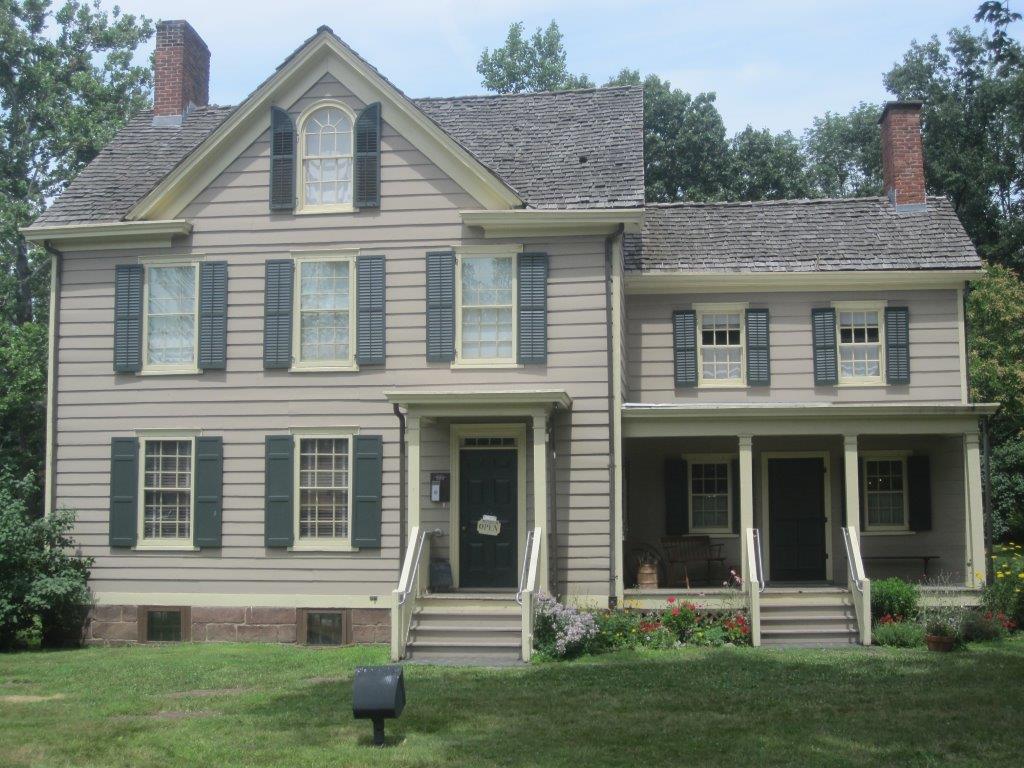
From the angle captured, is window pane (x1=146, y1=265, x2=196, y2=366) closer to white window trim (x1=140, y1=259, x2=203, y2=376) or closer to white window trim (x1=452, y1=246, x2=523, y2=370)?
white window trim (x1=140, y1=259, x2=203, y2=376)

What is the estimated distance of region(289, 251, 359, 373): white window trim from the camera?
712 inches

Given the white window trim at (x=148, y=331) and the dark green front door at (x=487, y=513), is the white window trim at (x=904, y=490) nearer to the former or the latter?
the dark green front door at (x=487, y=513)

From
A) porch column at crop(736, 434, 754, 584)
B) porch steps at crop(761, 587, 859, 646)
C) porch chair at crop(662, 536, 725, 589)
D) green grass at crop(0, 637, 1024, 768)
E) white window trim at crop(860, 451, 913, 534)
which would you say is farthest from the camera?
white window trim at crop(860, 451, 913, 534)

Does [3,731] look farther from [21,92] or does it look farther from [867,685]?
[21,92]

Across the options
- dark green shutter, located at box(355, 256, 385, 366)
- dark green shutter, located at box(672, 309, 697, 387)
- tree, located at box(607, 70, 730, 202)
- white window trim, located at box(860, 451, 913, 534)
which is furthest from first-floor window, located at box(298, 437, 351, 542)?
tree, located at box(607, 70, 730, 202)

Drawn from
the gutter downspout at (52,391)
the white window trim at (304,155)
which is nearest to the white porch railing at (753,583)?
the white window trim at (304,155)

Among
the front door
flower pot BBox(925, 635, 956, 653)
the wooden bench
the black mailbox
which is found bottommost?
flower pot BBox(925, 635, 956, 653)

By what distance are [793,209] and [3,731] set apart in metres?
16.1

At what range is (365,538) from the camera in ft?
58.0

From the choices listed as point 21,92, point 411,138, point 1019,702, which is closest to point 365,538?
point 411,138

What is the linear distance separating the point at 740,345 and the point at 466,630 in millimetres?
7351

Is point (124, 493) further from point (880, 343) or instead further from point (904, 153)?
point (904, 153)

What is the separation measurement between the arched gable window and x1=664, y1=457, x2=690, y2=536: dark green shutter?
277 inches

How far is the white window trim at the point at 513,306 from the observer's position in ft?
58.1
